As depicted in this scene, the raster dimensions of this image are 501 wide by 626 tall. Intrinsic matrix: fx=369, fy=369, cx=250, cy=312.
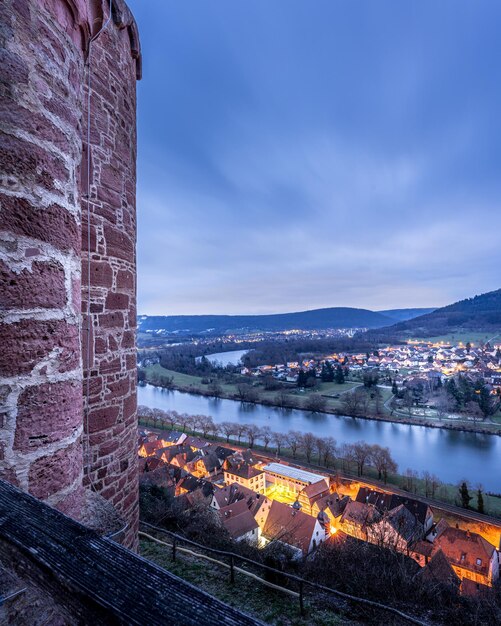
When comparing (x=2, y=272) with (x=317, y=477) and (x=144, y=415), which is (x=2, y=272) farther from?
(x=144, y=415)

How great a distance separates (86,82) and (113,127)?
1.06 feet

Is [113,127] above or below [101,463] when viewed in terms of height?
above

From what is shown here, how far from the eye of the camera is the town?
998cm

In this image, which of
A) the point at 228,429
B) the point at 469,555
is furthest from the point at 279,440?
the point at 469,555

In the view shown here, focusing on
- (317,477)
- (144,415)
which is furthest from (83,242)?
(144,415)

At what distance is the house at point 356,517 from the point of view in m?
13.4

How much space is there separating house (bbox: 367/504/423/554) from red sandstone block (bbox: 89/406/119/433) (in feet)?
22.2

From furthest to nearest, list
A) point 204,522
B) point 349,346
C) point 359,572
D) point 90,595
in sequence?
point 349,346, point 204,522, point 359,572, point 90,595

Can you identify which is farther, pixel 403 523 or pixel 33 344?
pixel 403 523

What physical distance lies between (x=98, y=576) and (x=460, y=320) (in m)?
150

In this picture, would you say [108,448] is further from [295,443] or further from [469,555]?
[295,443]

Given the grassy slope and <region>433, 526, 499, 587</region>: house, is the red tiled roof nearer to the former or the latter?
<region>433, 526, 499, 587</region>: house

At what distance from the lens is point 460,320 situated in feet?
429

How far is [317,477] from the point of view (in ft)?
71.2
